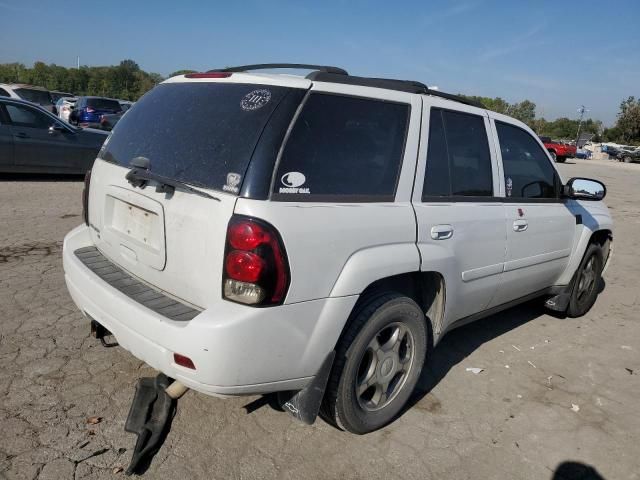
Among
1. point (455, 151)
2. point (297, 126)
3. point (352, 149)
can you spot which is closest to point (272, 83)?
point (297, 126)

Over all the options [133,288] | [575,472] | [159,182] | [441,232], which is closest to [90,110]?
[133,288]

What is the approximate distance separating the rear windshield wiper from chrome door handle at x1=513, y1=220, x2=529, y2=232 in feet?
7.36

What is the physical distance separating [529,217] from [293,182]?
7.19ft

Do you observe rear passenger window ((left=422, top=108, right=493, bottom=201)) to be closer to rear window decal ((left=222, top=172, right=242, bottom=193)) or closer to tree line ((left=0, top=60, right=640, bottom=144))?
rear window decal ((left=222, top=172, right=242, bottom=193))

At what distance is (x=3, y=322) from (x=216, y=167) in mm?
2430

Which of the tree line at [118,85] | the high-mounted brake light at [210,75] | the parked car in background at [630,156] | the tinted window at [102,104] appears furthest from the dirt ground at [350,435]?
the tree line at [118,85]

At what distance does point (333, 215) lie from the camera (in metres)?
2.38

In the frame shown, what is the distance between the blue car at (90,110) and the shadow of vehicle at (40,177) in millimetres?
8866

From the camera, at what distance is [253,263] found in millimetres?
2135

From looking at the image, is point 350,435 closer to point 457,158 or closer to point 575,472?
point 575,472

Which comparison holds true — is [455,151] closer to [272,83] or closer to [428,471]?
[272,83]

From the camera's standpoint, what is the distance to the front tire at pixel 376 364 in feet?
8.38

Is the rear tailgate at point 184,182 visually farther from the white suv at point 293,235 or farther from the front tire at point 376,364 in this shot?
the front tire at point 376,364

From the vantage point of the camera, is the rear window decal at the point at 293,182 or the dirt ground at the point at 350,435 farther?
the dirt ground at the point at 350,435
